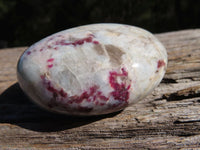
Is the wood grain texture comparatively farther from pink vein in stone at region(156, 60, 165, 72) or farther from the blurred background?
the blurred background

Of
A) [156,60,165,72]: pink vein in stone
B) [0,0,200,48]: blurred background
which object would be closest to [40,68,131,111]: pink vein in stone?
[156,60,165,72]: pink vein in stone

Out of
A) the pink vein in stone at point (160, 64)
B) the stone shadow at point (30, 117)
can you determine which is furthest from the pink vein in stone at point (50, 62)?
the pink vein in stone at point (160, 64)

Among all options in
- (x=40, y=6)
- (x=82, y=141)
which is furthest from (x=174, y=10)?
(x=82, y=141)

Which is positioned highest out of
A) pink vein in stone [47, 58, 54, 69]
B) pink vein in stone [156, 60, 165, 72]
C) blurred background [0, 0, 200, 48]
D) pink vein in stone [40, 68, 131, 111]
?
pink vein in stone [47, 58, 54, 69]

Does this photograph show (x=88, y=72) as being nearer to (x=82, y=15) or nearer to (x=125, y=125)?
(x=125, y=125)

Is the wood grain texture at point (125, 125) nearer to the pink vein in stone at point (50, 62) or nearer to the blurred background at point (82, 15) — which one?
the pink vein in stone at point (50, 62)

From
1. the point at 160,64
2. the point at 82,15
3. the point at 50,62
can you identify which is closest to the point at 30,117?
the point at 50,62

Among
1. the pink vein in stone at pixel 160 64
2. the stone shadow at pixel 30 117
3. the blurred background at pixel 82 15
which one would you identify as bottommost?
the blurred background at pixel 82 15
